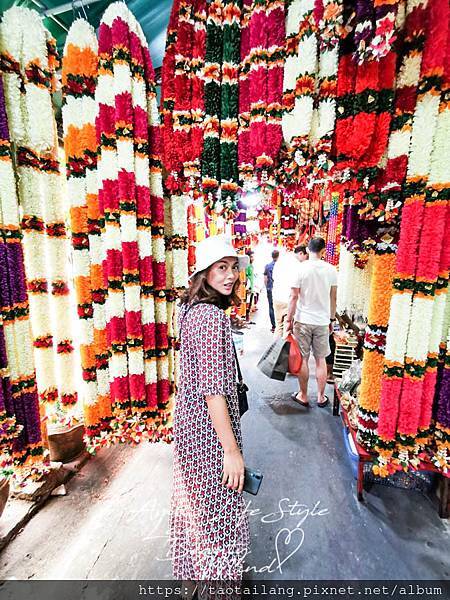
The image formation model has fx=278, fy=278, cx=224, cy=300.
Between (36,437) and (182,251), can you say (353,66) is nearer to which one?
(182,251)

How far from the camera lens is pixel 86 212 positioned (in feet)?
5.39

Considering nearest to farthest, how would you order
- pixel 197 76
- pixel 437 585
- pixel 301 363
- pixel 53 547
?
pixel 197 76 < pixel 437 585 < pixel 53 547 < pixel 301 363

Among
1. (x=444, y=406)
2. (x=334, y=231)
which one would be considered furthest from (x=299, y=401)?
(x=334, y=231)

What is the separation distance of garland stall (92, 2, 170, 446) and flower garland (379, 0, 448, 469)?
1.26m

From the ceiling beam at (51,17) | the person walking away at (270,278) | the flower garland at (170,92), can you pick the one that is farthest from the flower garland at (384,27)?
the person walking away at (270,278)

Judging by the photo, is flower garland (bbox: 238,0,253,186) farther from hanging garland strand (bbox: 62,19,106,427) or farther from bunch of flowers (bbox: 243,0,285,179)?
hanging garland strand (bbox: 62,19,106,427)

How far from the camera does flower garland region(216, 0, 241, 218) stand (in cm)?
127

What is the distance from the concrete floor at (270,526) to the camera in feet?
5.18

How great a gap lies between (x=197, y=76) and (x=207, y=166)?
430mm

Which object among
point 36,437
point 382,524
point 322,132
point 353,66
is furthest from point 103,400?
point 353,66

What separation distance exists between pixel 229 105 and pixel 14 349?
64.8 inches

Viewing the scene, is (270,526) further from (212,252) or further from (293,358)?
(212,252)

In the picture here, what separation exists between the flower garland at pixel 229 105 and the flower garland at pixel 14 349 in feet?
3.43

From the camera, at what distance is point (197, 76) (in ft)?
4.42
